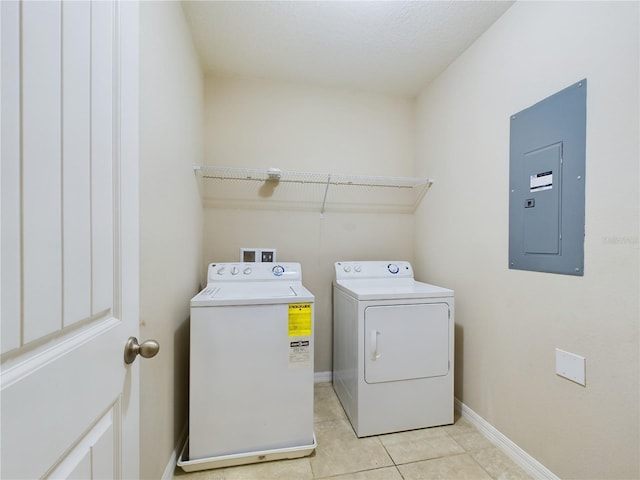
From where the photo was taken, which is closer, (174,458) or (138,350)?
(138,350)

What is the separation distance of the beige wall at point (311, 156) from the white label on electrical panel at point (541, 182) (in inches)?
47.3

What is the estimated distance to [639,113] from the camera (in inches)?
41.3

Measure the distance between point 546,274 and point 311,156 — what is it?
1.83m

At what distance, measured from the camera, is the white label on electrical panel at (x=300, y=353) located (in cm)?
153

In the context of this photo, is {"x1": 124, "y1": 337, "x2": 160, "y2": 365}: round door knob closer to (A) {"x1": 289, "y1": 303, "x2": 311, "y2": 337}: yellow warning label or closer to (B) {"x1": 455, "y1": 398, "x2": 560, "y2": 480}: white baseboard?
(A) {"x1": 289, "y1": 303, "x2": 311, "y2": 337}: yellow warning label

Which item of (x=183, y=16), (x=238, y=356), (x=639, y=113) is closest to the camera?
(x=639, y=113)

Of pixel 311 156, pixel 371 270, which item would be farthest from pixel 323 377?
pixel 311 156

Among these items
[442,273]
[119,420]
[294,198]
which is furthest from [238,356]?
[442,273]

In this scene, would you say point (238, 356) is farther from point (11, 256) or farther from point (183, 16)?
point (183, 16)

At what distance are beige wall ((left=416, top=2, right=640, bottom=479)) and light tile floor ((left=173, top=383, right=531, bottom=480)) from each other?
193mm

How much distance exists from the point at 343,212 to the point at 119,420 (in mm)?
2071

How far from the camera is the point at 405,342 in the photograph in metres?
1.76

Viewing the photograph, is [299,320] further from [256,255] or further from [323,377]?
[323,377]

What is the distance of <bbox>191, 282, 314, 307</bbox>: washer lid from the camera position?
1.47m
